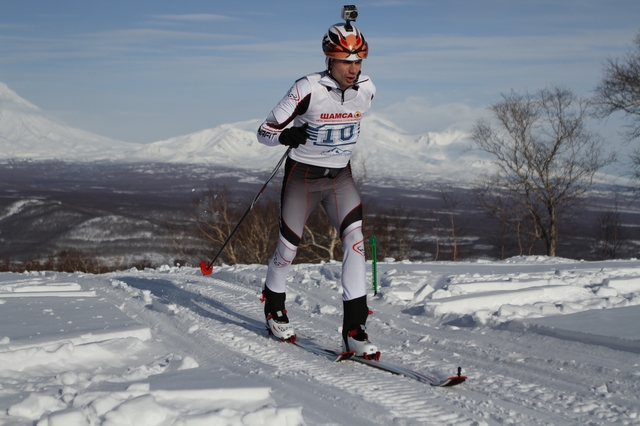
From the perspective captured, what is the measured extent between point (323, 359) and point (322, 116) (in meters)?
1.80

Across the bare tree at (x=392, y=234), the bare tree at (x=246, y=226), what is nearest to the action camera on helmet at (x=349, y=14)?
the bare tree at (x=246, y=226)

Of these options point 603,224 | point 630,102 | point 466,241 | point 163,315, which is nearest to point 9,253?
point 466,241

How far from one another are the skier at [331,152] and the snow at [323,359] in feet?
1.56

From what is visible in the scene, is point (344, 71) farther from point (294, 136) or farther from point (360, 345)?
point (360, 345)

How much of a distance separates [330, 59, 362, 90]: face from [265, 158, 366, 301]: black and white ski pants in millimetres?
694

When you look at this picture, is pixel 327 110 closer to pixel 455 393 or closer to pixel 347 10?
pixel 347 10

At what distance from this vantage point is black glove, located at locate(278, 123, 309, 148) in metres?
4.33

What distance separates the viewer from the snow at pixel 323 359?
2.91 meters

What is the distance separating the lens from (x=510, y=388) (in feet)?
11.7

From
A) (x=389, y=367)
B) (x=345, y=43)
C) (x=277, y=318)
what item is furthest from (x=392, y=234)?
(x=389, y=367)

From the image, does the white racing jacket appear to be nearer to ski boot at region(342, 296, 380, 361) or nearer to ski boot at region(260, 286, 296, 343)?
ski boot at region(342, 296, 380, 361)

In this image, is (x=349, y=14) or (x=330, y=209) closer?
(x=349, y=14)

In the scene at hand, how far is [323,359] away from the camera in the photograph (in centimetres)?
430

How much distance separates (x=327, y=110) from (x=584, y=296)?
3.94 metres
